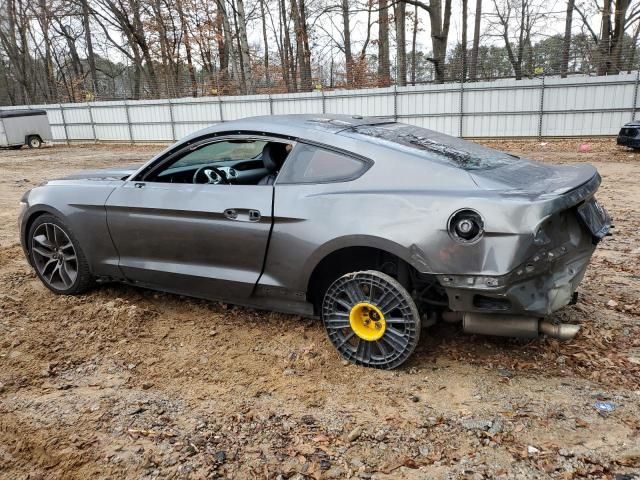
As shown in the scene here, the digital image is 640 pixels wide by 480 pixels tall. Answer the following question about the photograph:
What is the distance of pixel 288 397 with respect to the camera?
117 inches

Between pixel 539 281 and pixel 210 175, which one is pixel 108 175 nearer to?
pixel 210 175

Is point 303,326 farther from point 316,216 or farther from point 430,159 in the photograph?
point 430,159

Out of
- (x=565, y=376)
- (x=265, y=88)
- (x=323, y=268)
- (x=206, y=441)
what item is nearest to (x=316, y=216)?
(x=323, y=268)

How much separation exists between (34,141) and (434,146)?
24563mm

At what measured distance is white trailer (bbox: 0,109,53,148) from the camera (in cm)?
2189

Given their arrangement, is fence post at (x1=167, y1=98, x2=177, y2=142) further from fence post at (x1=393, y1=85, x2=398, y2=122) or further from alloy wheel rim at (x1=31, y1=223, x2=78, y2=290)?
alloy wheel rim at (x1=31, y1=223, x2=78, y2=290)

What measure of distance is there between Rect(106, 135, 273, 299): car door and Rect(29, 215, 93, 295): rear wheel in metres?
0.49

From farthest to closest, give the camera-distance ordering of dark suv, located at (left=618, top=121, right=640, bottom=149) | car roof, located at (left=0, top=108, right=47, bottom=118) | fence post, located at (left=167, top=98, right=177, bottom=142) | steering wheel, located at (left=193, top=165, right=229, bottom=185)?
fence post, located at (left=167, top=98, right=177, bottom=142)
car roof, located at (left=0, top=108, right=47, bottom=118)
dark suv, located at (left=618, top=121, right=640, bottom=149)
steering wheel, located at (left=193, top=165, right=229, bottom=185)

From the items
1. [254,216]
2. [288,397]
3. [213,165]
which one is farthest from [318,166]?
[213,165]

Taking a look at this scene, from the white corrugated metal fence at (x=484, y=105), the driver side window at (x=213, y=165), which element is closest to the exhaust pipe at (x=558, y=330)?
the driver side window at (x=213, y=165)

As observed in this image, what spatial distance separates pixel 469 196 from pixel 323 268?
1.08 meters

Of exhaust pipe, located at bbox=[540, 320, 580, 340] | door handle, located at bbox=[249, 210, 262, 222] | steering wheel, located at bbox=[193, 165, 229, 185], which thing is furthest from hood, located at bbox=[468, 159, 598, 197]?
steering wheel, located at bbox=[193, 165, 229, 185]

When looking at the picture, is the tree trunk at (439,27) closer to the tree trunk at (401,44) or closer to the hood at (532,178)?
the tree trunk at (401,44)

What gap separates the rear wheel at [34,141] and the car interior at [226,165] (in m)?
22.1
